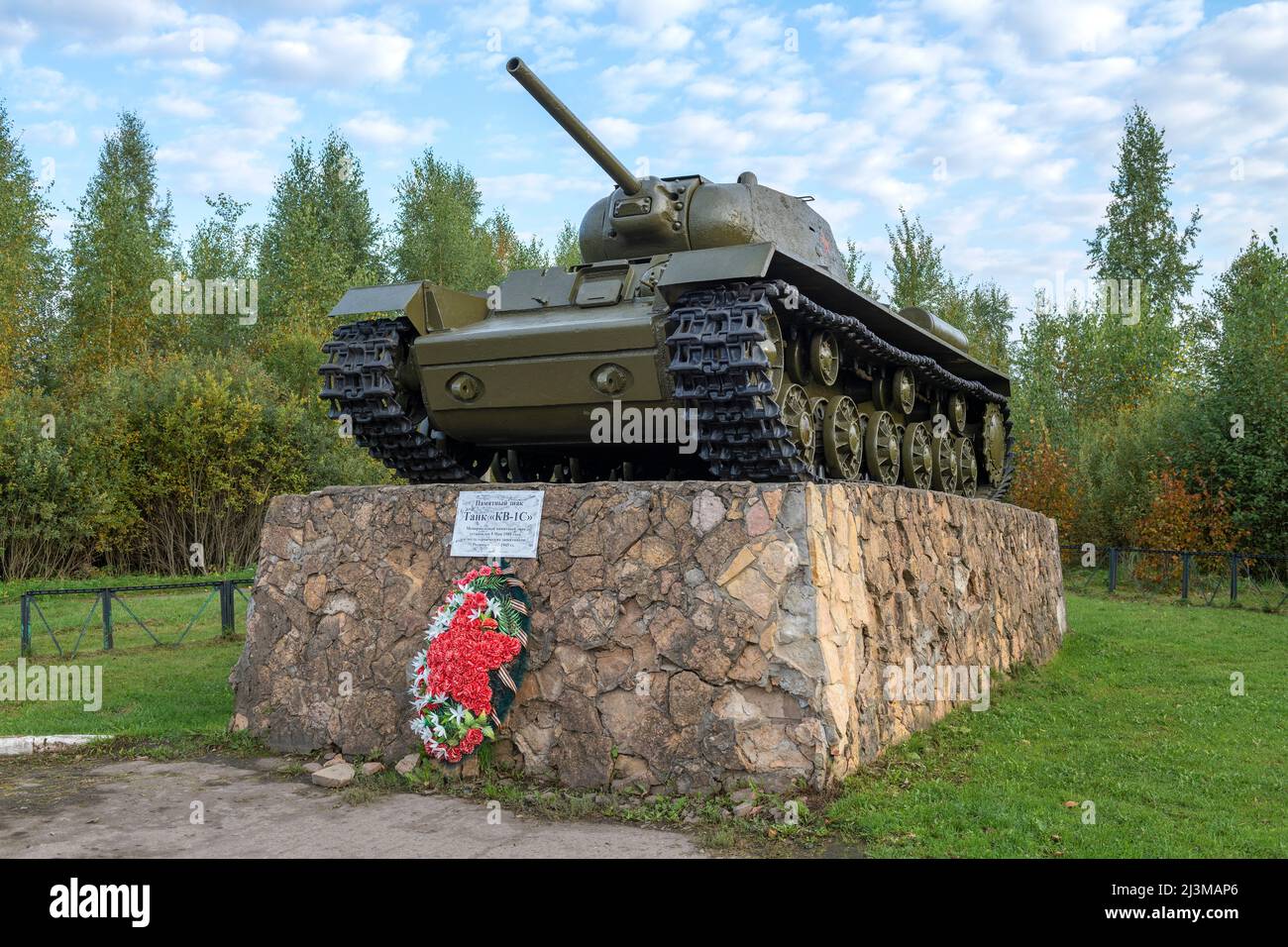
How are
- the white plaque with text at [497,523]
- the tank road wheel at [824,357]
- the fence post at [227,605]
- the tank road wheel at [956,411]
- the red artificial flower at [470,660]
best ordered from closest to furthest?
the red artificial flower at [470,660]
the white plaque with text at [497,523]
the tank road wheel at [824,357]
the tank road wheel at [956,411]
the fence post at [227,605]

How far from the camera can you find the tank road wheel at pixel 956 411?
13633mm

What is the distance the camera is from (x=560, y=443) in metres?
10.0

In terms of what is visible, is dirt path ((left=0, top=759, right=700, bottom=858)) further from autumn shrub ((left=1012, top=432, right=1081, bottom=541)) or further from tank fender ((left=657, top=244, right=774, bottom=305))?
autumn shrub ((left=1012, top=432, right=1081, bottom=541))

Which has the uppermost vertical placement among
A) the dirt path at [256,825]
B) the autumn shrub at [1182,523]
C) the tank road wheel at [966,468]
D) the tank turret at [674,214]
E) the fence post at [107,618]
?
the tank turret at [674,214]

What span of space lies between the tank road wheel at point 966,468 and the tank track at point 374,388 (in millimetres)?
6728

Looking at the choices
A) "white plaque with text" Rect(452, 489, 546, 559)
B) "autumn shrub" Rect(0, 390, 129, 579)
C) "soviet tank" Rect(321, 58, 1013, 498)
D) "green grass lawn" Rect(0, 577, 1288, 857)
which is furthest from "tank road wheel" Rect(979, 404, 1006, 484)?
"autumn shrub" Rect(0, 390, 129, 579)

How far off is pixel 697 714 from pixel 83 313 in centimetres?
2911

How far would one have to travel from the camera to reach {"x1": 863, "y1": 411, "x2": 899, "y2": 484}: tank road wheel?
1052 cm

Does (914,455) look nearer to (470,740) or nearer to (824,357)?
(824,357)

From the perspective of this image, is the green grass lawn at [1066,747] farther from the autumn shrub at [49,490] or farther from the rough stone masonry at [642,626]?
the autumn shrub at [49,490]

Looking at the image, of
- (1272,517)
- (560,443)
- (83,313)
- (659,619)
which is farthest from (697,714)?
(83,313)

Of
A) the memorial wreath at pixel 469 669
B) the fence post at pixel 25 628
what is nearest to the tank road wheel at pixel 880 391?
the memorial wreath at pixel 469 669

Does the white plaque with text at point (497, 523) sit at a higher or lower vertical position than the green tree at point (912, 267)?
lower

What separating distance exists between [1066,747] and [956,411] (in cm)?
605
